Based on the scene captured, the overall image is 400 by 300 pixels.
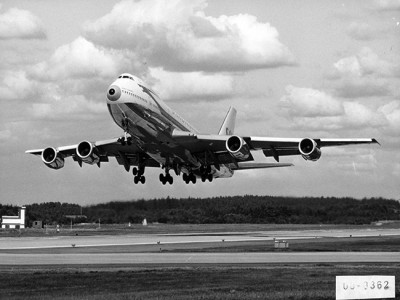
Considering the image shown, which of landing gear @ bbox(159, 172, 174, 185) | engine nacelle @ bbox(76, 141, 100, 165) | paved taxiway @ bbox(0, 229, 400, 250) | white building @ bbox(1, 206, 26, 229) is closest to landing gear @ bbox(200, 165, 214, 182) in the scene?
landing gear @ bbox(159, 172, 174, 185)

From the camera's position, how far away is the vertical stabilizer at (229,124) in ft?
286

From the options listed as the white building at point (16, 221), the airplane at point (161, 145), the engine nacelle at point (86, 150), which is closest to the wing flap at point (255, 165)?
the airplane at point (161, 145)

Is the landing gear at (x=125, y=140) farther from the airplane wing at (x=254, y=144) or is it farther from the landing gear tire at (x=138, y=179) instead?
the landing gear tire at (x=138, y=179)

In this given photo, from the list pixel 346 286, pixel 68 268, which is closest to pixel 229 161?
pixel 68 268

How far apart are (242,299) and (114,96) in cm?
2655

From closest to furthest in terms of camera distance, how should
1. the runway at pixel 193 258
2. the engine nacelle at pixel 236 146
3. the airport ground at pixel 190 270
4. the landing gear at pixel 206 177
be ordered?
the airport ground at pixel 190 270
the runway at pixel 193 258
the engine nacelle at pixel 236 146
the landing gear at pixel 206 177

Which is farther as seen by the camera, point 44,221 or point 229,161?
point 44,221

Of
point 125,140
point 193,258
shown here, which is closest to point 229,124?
point 125,140

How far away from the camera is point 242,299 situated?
31094mm

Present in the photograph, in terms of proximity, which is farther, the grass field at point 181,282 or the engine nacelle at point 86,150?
the engine nacelle at point 86,150

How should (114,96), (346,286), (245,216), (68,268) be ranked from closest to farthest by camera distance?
(346,286) → (68,268) → (114,96) → (245,216)

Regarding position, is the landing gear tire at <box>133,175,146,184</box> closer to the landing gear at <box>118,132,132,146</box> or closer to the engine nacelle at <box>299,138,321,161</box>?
the landing gear at <box>118,132,132,146</box>

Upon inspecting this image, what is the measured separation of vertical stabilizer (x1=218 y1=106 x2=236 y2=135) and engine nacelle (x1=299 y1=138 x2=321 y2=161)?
2470cm

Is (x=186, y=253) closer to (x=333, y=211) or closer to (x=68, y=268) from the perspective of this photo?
(x=68, y=268)
